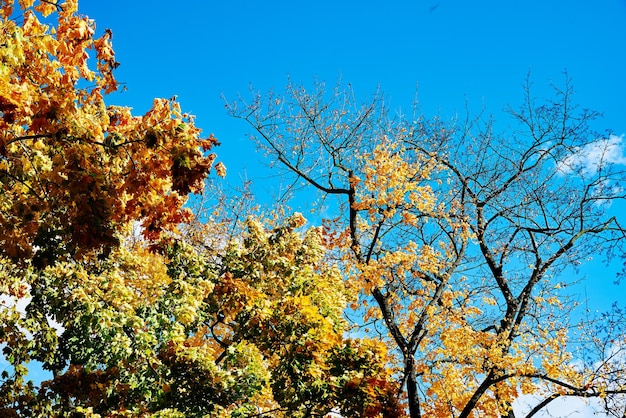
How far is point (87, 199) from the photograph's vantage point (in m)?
5.07

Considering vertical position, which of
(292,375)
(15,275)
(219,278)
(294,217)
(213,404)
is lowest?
(213,404)

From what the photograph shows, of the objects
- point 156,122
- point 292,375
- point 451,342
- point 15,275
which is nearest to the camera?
point 156,122

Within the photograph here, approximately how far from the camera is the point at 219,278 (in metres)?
10.1

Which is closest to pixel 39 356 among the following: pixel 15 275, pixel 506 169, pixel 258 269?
pixel 15 275

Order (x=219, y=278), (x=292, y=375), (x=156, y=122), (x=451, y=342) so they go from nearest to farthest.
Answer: (x=156, y=122) → (x=292, y=375) → (x=219, y=278) → (x=451, y=342)

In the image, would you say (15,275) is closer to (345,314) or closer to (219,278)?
(219,278)

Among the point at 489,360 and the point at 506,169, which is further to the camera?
the point at 506,169

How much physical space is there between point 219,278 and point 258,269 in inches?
30.5

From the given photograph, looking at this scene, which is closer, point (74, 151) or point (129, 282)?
point (74, 151)

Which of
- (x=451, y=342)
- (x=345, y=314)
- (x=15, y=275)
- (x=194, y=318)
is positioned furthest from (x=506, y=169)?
(x=15, y=275)

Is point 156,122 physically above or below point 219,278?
below

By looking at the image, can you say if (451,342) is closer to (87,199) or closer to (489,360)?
(489,360)

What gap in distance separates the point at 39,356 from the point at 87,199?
626cm

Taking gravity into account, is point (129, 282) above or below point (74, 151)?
above
